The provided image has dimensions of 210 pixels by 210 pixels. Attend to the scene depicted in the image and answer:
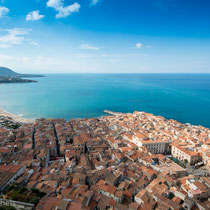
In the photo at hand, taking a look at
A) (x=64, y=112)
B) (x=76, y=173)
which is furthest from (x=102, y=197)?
(x=64, y=112)

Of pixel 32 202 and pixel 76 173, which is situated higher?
pixel 32 202

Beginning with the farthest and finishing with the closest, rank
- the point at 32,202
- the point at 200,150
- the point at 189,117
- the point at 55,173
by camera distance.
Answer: the point at 189,117
the point at 200,150
the point at 55,173
the point at 32,202

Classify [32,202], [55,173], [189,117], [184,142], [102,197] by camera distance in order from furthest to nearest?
[189,117] < [184,142] < [55,173] < [102,197] < [32,202]

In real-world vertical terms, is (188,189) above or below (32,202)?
below

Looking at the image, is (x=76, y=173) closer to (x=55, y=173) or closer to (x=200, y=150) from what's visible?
(x=55, y=173)

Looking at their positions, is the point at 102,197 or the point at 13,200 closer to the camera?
the point at 13,200

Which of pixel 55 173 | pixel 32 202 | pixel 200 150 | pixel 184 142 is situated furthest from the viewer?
pixel 184 142

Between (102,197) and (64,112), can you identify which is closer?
(102,197)

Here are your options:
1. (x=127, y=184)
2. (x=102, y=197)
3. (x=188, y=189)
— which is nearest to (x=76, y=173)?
(x=102, y=197)

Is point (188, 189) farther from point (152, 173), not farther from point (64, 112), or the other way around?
point (64, 112)
